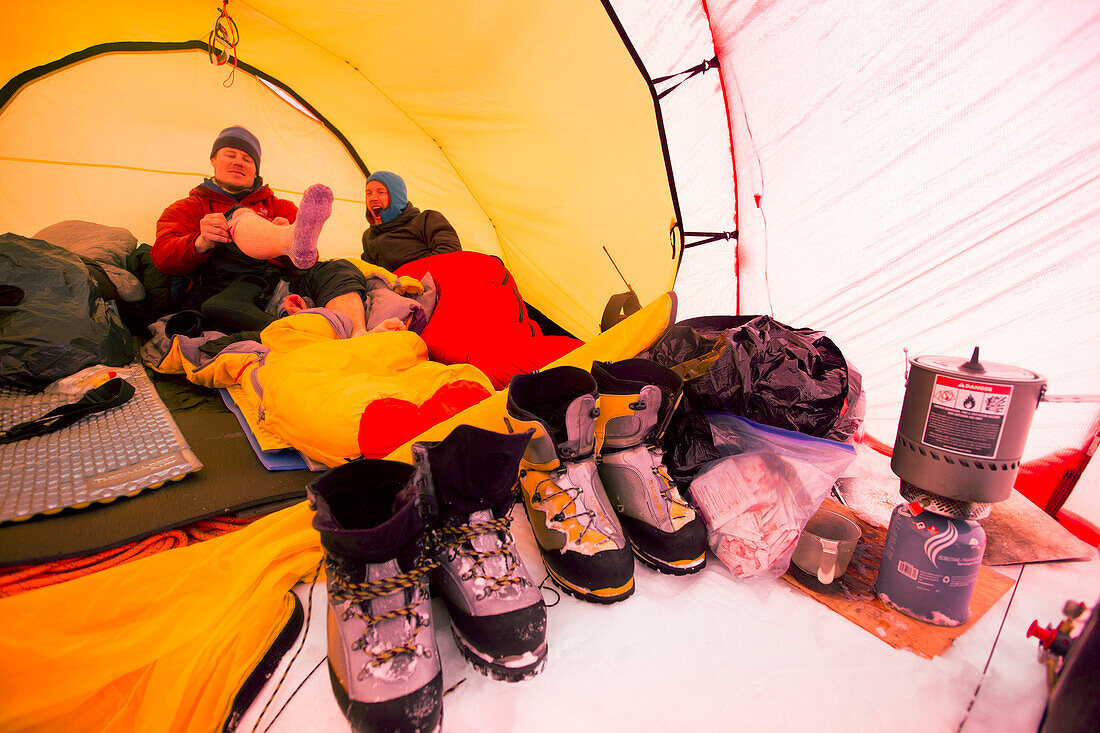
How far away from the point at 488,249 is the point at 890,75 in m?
1.55

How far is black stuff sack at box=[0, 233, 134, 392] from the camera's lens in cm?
113

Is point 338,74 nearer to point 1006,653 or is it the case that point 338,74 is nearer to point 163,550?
point 163,550

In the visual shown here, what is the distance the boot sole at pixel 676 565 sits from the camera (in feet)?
2.65

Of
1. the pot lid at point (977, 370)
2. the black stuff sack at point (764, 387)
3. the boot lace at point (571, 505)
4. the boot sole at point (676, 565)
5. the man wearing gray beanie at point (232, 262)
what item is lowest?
the boot sole at point (676, 565)

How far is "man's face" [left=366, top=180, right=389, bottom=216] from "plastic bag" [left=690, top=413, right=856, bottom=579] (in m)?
1.60

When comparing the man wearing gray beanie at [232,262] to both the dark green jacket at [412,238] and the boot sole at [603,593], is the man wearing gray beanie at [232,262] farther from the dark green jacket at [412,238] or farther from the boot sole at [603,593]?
the boot sole at [603,593]

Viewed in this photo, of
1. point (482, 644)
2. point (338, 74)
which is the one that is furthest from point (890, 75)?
point (338, 74)

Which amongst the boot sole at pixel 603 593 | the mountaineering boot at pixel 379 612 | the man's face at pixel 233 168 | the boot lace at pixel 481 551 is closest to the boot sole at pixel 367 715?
the mountaineering boot at pixel 379 612

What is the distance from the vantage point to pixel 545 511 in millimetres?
811

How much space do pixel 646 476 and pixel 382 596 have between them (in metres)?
0.46

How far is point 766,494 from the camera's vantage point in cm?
85

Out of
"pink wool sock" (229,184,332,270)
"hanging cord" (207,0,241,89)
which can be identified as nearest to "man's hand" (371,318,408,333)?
"pink wool sock" (229,184,332,270)

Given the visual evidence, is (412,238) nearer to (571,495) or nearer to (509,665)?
(571,495)

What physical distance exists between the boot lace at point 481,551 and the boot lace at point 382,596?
0.22 ft
